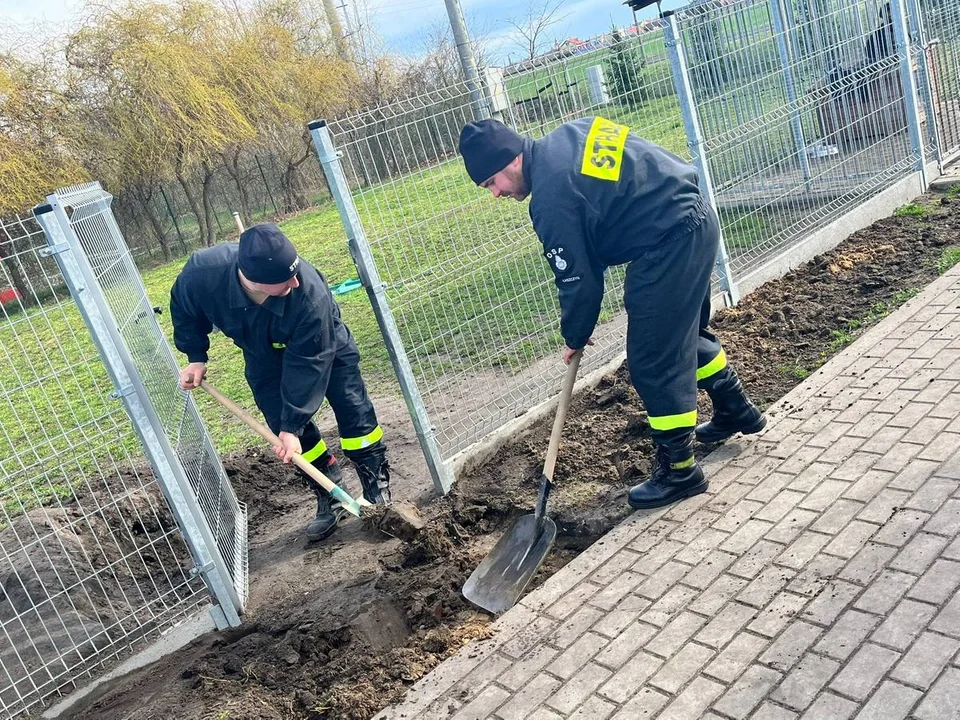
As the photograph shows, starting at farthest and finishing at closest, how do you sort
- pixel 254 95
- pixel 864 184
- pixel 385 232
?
1. pixel 254 95
2. pixel 864 184
3. pixel 385 232

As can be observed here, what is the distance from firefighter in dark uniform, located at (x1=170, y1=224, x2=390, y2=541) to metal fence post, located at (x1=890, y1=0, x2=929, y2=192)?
6532mm

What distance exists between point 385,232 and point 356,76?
22254 mm

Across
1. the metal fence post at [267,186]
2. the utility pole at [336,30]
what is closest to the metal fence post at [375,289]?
the metal fence post at [267,186]

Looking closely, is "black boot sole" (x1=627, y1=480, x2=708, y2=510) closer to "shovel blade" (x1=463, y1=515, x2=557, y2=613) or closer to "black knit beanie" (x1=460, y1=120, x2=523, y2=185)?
"shovel blade" (x1=463, y1=515, x2=557, y2=613)

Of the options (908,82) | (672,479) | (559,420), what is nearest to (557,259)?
(559,420)

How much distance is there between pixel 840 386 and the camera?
4816 millimetres

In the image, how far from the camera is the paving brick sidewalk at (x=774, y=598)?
9.13 ft

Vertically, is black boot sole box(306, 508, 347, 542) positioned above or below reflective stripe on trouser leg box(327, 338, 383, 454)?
below

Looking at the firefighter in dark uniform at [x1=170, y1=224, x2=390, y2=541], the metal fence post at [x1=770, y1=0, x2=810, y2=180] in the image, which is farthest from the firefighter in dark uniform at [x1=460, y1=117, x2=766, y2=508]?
the metal fence post at [x1=770, y1=0, x2=810, y2=180]

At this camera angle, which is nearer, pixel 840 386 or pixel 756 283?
pixel 840 386

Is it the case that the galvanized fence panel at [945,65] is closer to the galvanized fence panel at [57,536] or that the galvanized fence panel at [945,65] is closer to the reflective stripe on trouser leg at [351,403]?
the reflective stripe on trouser leg at [351,403]

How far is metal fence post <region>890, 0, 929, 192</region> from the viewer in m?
7.98

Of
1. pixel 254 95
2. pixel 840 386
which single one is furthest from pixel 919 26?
pixel 254 95

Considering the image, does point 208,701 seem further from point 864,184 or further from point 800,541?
point 864,184
